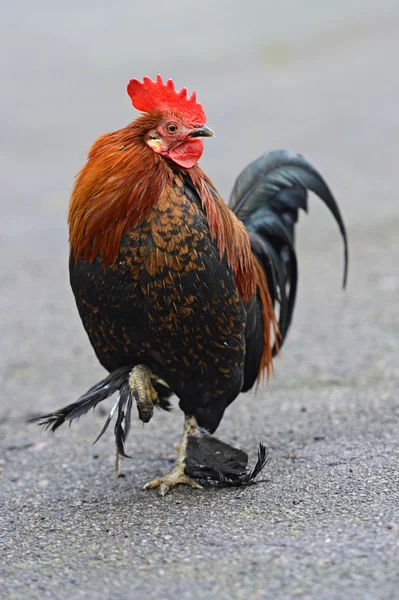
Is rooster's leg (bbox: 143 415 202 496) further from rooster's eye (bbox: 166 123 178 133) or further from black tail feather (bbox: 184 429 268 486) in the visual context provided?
rooster's eye (bbox: 166 123 178 133)

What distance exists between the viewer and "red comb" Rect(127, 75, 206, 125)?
3.76 metres

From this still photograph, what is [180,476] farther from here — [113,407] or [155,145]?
[155,145]

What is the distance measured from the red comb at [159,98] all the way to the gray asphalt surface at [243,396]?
192 centimetres

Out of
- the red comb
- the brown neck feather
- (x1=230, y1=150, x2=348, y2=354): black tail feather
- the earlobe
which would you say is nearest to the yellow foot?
(x1=230, y1=150, x2=348, y2=354): black tail feather

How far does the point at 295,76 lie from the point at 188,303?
14.5m

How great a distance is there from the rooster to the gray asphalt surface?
1.75ft

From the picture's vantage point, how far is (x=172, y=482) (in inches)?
167

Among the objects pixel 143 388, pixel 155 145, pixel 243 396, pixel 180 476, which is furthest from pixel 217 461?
pixel 243 396

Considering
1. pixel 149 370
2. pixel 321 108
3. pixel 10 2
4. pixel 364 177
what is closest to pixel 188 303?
pixel 149 370

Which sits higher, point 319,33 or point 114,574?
point 319,33

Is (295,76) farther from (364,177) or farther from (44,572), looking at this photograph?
(44,572)

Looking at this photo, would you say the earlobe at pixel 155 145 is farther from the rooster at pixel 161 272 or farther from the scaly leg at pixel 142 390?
the scaly leg at pixel 142 390

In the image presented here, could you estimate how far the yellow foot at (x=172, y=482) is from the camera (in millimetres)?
4195

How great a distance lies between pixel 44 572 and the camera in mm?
3174
